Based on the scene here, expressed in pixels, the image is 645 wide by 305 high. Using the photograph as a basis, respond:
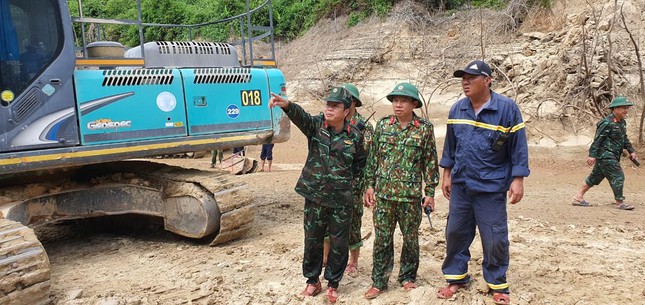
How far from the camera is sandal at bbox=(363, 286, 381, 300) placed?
13.4 ft

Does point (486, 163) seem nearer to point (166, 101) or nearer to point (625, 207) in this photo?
point (166, 101)

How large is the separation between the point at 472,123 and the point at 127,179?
393 cm

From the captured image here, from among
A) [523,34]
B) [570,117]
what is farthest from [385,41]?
[570,117]

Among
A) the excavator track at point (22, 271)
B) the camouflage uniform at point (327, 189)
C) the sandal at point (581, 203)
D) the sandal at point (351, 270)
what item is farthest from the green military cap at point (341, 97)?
the sandal at point (581, 203)

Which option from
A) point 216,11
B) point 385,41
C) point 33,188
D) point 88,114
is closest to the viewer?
point 88,114

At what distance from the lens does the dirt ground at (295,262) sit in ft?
13.8

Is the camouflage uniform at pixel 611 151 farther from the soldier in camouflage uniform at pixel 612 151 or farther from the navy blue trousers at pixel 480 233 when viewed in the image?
the navy blue trousers at pixel 480 233

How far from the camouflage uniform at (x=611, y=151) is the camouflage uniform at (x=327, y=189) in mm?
4584

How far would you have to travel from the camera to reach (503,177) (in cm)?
376

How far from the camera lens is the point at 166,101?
5.46 m

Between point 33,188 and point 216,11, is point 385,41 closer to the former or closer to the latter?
point 216,11

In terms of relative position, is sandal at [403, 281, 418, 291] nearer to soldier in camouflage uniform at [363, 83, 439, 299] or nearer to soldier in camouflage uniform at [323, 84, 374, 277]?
soldier in camouflage uniform at [363, 83, 439, 299]

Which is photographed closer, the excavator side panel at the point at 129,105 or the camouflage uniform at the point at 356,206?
the camouflage uniform at the point at 356,206

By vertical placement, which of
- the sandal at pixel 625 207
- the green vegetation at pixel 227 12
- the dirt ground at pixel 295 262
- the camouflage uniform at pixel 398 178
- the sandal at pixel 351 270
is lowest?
the sandal at pixel 625 207
